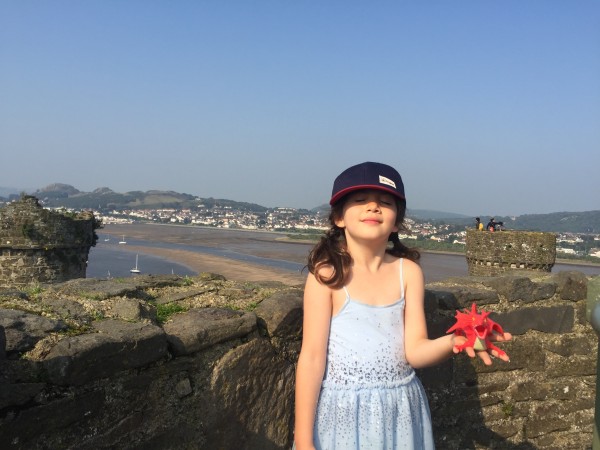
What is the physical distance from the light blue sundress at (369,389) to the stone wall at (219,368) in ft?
2.21

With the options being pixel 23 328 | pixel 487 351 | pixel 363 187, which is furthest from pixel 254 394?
pixel 487 351

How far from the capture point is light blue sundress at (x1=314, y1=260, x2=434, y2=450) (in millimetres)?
2045

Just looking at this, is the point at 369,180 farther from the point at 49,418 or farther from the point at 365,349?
the point at 49,418

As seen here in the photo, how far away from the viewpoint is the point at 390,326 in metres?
2.15

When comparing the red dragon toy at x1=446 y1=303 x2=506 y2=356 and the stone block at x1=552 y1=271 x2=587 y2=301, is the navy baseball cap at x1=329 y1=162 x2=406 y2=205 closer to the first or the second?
the red dragon toy at x1=446 y1=303 x2=506 y2=356

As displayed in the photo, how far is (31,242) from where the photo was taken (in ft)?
49.5

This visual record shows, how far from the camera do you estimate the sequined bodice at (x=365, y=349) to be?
2.10 m

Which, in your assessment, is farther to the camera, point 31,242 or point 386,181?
point 31,242

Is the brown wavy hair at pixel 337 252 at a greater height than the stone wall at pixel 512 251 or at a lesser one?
greater

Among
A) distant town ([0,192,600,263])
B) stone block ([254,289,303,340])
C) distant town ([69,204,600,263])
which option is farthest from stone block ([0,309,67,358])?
distant town ([69,204,600,263])

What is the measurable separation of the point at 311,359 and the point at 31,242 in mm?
14917

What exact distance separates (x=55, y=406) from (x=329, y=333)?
1032 millimetres

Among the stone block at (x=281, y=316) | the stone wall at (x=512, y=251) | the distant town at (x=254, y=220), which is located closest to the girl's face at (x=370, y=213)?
the stone block at (x=281, y=316)

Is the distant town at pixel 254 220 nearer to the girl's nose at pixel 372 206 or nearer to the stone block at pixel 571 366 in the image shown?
the stone block at pixel 571 366
